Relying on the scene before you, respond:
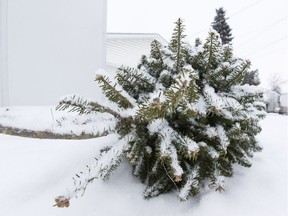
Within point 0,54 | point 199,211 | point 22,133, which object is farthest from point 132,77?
point 0,54

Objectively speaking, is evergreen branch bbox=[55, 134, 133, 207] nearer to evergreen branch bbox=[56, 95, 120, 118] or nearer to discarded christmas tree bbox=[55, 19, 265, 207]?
discarded christmas tree bbox=[55, 19, 265, 207]

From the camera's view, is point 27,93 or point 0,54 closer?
point 0,54

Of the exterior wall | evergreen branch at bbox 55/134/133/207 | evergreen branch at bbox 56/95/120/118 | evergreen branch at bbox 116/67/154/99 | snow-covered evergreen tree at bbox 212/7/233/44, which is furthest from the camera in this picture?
snow-covered evergreen tree at bbox 212/7/233/44

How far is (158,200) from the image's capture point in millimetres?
1169

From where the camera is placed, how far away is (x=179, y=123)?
3.89 ft

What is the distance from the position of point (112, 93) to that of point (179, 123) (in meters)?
0.34

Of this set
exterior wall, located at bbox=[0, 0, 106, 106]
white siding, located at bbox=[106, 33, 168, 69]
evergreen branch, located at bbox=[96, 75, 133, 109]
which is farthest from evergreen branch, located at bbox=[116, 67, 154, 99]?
white siding, located at bbox=[106, 33, 168, 69]

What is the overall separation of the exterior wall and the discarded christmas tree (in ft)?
11.7

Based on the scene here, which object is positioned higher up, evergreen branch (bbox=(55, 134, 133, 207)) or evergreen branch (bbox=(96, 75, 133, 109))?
evergreen branch (bbox=(96, 75, 133, 109))

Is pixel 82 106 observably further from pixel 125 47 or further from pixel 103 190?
pixel 125 47

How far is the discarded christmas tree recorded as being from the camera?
1.03 meters

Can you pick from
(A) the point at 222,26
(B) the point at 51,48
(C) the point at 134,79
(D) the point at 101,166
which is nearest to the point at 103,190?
(D) the point at 101,166

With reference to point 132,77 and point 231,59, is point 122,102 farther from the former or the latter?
point 231,59

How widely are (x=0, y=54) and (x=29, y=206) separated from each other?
11.9 feet
